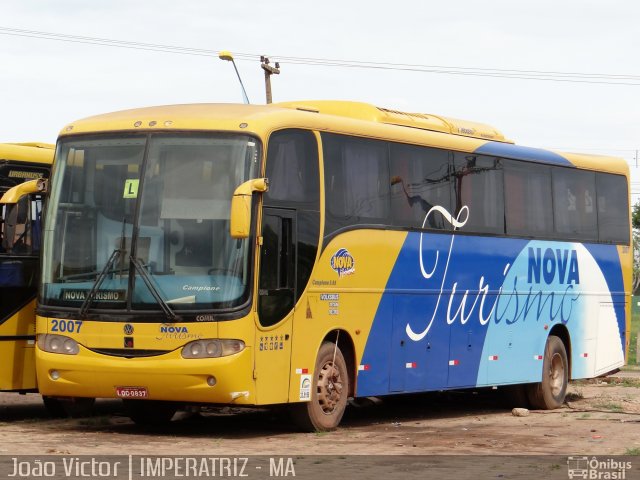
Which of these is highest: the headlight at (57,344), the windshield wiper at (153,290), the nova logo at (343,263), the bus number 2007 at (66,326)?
the nova logo at (343,263)

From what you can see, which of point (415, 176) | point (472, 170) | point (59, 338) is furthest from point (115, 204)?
point (472, 170)

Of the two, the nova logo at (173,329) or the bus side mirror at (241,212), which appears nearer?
the bus side mirror at (241,212)

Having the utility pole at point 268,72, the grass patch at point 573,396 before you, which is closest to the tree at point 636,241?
the utility pole at point 268,72

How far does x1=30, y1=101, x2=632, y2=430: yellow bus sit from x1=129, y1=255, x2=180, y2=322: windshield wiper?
0.02 meters

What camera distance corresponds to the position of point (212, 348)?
47.5ft

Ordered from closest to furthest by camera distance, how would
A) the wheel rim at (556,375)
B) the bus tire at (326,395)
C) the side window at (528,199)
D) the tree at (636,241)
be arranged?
1. the bus tire at (326,395)
2. the side window at (528,199)
3. the wheel rim at (556,375)
4. the tree at (636,241)

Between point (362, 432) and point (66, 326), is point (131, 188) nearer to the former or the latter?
point (66, 326)

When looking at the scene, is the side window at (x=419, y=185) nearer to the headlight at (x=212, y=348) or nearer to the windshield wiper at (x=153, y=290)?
the headlight at (x=212, y=348)

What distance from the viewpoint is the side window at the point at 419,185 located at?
17438 mm

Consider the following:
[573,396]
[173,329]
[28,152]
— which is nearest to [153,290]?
[173,329]

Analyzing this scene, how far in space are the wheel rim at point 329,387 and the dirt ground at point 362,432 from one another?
1.05 feet

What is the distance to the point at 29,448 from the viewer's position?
1336cm

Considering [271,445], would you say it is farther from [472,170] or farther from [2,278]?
[472,170]

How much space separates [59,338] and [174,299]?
57.8 inches
